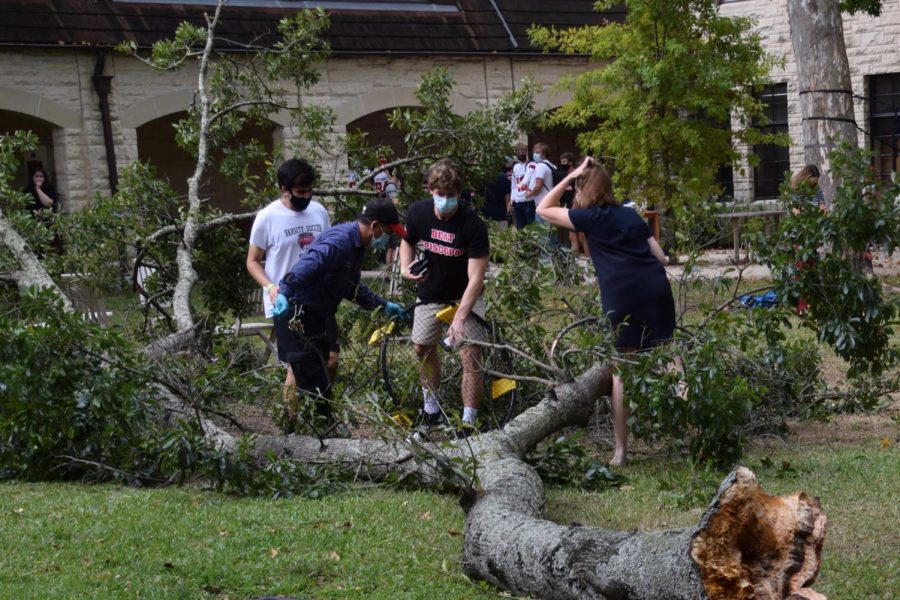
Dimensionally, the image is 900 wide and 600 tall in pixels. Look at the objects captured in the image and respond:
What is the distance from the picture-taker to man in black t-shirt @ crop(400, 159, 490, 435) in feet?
23.6

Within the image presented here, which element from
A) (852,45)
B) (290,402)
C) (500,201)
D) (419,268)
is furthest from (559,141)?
(290,402)

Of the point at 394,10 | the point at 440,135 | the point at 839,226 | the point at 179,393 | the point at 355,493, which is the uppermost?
the point at 394,10

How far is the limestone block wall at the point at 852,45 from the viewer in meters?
20.0

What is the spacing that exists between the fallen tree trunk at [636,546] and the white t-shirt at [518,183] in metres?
11.9

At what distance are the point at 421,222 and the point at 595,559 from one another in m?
3.48

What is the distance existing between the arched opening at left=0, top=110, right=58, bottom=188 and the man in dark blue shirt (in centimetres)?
1209

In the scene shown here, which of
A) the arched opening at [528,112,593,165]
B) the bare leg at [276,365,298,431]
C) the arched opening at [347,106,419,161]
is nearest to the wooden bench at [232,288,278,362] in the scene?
the bare leg at [276,365,298,431]

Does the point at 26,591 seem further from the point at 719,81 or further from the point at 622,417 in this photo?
the point at 719,81

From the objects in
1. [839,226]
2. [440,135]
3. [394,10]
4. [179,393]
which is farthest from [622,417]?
[394,10]

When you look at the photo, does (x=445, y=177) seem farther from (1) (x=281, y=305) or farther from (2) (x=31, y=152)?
(2) (x=31, y=152)

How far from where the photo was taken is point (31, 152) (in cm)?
1881

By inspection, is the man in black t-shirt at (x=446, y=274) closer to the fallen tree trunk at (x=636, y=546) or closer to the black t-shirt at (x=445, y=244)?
the black t-shirt at (x=445, y=244)

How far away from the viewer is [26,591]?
4789 millimetres

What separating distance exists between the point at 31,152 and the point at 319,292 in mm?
13111
